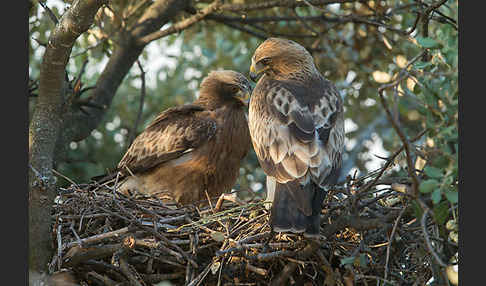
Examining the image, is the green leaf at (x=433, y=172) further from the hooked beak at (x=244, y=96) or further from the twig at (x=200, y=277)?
the hooked beak at (x=244, y=96)

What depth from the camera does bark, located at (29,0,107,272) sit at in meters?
4.04

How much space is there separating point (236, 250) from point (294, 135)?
0.89 meters

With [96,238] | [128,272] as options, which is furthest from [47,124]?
[128,272]

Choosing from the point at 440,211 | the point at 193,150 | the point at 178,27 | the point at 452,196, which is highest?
the point at 178,27

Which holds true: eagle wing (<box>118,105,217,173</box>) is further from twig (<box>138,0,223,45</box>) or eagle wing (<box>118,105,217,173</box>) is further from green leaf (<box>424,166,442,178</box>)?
green leaf (<box>424,166,442,178</box>)

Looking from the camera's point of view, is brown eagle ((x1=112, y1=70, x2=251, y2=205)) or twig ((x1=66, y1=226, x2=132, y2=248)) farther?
brown eagle ((x1=112, y1=70, x2=251, y2=205))

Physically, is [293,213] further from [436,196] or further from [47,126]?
[47,126]

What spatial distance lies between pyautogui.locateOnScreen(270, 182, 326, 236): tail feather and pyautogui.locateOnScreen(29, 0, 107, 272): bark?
4.61 ft

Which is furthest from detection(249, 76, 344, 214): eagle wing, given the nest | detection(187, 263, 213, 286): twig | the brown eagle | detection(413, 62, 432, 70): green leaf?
the brown eagle

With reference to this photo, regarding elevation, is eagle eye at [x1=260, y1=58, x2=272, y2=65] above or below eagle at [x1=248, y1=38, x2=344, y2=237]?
above

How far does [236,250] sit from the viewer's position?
4.19 meters

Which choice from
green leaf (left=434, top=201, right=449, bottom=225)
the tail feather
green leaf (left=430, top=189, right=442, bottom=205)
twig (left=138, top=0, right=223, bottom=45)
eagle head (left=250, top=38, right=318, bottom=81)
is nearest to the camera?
green leaf (left=430, top=189, right=442, bottom=205)

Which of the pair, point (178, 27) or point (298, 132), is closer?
point (298, 132)

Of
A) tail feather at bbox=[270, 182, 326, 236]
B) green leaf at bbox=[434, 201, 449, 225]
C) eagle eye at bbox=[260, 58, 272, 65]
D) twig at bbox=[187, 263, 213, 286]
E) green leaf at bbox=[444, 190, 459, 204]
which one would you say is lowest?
twig at bbox=[187, 263, 213, 286]
